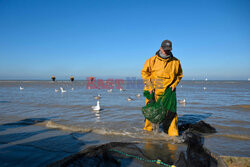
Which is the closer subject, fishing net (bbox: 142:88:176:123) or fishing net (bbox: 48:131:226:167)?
fishing net (bbox: 48:131:226:167)

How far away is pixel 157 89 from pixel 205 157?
197 centimetres

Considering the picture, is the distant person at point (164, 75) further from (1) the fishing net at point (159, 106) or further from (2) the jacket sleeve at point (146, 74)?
(1) the fishing net at point (159, 106)

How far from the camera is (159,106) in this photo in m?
4.08

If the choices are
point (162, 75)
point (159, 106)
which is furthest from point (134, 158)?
point (162, 75)

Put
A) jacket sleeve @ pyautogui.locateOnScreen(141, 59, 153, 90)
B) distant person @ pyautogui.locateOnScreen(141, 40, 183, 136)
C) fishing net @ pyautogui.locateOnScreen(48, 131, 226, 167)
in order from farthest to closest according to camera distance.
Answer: jacket sleeve @ pyautogui.locateOnScreen(141, 59, 153, 90) → distant person @ pyautogui.locateOnScreen(141, 40, 183, 136) → fishing net @ pyautogui.locateOnScreen(48, 131, 226, 167)

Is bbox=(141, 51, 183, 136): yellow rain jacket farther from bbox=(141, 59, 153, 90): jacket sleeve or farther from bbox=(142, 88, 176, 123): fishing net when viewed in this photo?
bbox=(142, 88, 176, 123): fishing net

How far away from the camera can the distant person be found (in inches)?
169

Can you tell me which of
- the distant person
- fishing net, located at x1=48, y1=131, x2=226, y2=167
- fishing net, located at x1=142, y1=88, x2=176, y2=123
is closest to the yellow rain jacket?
the distant person

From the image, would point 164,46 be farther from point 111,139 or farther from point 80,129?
point 80,129

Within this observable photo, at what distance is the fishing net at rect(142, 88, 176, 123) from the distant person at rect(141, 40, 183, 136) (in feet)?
0.36

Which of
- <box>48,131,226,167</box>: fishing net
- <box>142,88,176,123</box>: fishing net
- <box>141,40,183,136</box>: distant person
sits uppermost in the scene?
<box>141,40,183,136</box>: distant person

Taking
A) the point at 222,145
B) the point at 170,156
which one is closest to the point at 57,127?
the point at 170,156

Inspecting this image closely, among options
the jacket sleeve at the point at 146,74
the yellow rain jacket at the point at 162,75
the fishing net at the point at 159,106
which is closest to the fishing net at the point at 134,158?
the fishing net at the point at 159,106

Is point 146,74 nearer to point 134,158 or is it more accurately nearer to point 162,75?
point 162,75
